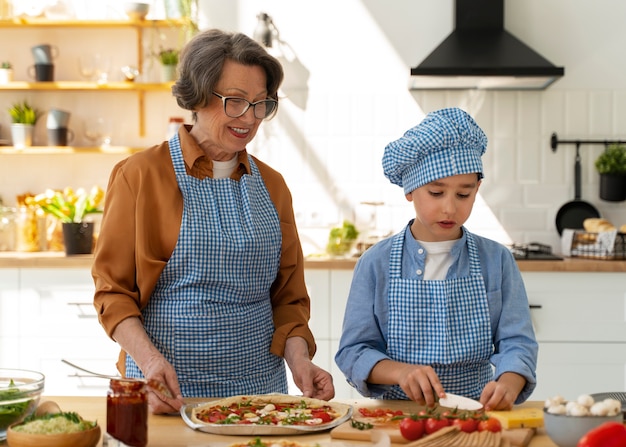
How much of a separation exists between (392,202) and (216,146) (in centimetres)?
235

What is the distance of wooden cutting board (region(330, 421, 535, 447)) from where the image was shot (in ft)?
5.01

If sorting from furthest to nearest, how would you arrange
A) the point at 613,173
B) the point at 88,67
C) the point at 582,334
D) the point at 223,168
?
the point at 88,67 → the point at 613,173 → the point at 582,334 → the point at 223,168

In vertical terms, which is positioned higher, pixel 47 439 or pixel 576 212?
pixel 576 212

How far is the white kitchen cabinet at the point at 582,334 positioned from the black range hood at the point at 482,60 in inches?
35.0

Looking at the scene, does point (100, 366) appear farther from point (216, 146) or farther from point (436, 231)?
point (436, 231)

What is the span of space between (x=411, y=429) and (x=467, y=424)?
10cm

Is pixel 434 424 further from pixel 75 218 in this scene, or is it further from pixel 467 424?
pixel 75 218

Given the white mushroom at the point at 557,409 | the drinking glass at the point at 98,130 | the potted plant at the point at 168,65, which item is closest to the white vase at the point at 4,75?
the drinking glass at the point at 98,130

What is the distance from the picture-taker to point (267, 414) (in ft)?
5.54

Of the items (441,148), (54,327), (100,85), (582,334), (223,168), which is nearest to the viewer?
(441,148)

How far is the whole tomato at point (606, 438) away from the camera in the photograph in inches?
50.3

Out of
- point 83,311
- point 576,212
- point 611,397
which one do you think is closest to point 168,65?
point 83,311

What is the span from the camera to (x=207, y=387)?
2.04 metres

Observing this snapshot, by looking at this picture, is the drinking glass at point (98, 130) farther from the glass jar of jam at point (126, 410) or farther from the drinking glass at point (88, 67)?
the glass jar of jam at point (126, 410)
